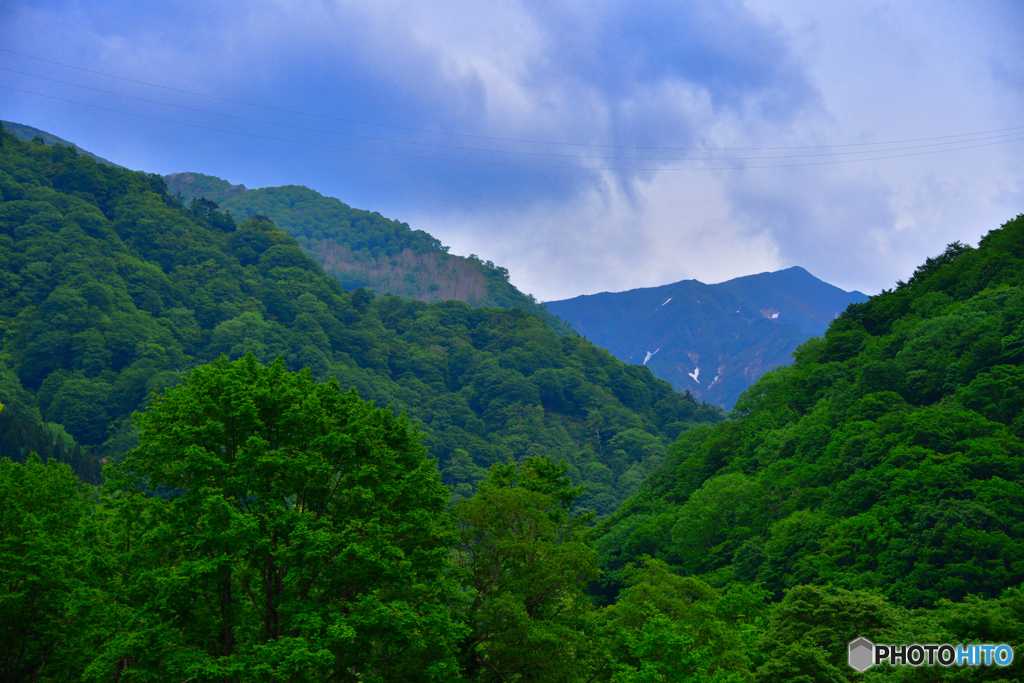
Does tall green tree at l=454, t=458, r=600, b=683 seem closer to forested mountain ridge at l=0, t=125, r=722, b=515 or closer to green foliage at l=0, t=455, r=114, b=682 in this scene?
green foliage at l=0, t=455, r=114, b=682

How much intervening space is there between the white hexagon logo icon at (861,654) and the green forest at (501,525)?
34.9 inches

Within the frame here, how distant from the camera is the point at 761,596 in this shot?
45.8 metres

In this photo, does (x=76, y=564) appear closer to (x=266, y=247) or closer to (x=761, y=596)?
(x=761, y=596)

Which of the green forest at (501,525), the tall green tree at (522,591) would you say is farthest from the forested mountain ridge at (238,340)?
the tall green tree at (522,591)

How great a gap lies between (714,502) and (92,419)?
8406cm

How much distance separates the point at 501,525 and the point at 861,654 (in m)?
13.5

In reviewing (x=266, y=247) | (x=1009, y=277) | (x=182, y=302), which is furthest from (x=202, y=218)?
(x=1009, y=277)

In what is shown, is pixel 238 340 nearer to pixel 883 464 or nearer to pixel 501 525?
pixel 883 464

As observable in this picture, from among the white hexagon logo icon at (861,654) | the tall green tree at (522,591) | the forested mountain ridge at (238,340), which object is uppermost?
the forested mountain ridge at (238,340)

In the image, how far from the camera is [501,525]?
2820 centimetres

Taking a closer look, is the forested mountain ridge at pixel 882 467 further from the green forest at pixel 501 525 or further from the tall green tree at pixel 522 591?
the tall green tree at pixel 522 591

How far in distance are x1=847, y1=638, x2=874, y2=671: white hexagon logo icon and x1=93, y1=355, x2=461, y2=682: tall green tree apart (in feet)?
48.0

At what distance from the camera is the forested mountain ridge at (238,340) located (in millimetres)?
112562

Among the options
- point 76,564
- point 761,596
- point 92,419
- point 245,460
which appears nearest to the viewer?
point 245,460
